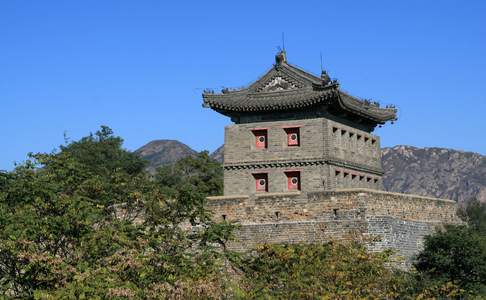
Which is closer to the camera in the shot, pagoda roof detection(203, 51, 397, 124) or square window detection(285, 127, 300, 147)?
pagoda roof detection(203, 51, 397, 124)

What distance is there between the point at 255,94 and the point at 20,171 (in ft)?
49.9

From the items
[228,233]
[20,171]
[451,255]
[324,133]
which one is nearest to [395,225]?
[451,255]

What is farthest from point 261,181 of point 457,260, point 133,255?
point 133,255

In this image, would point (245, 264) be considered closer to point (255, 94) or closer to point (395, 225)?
point (395, 225)

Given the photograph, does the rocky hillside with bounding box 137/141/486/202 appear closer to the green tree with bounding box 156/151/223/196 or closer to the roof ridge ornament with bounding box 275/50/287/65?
the green tree with bounding box 156/151/223/196

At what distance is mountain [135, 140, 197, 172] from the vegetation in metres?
154

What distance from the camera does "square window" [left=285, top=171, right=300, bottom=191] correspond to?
32.9 metres

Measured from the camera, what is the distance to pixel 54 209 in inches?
738

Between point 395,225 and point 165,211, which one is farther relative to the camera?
point 395,225

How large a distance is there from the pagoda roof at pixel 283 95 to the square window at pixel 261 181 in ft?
8.78

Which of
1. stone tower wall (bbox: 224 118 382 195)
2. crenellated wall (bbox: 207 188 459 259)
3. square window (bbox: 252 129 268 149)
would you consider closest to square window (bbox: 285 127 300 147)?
stone tower wall (bbox: 224 118 382 195)

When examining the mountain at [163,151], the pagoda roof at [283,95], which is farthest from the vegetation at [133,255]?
the mountain at [163,151]

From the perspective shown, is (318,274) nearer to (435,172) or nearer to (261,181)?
(261,181)

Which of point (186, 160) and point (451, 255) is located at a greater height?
point (186, 160)
